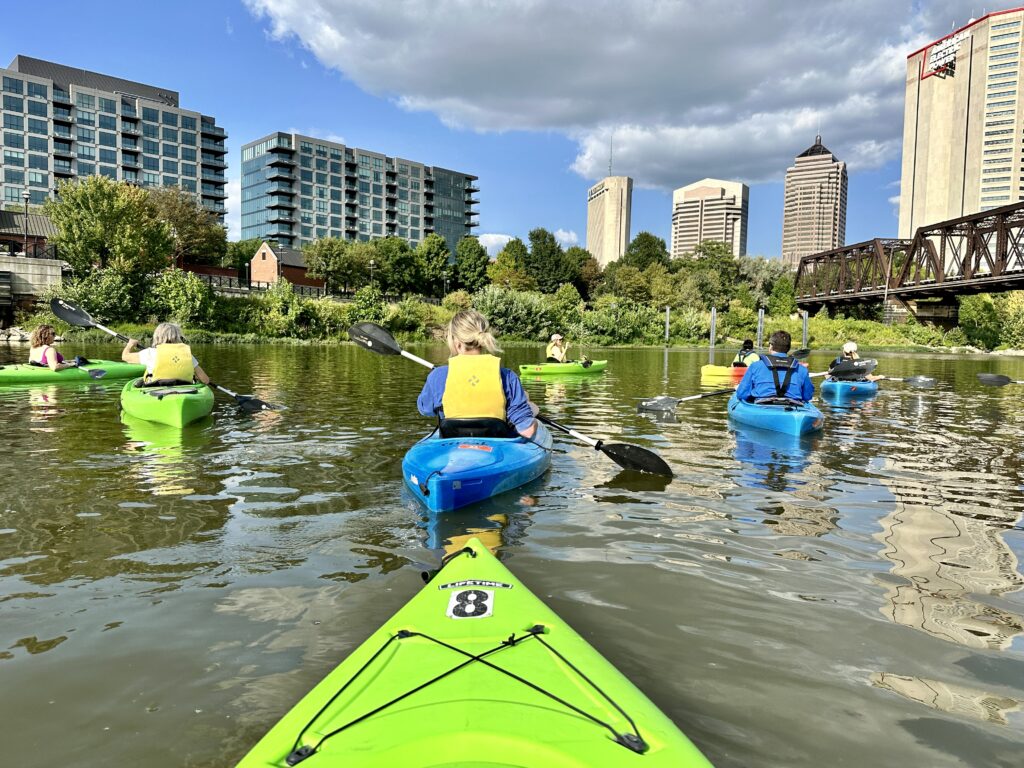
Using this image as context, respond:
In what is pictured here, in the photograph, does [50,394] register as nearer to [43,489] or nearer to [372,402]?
[372,402]

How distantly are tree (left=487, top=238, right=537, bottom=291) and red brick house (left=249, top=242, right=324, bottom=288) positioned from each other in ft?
67.3

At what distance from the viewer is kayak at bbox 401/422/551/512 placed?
5.71m

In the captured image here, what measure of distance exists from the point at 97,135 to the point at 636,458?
336 feet

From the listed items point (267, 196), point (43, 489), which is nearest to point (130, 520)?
point (43, 489)

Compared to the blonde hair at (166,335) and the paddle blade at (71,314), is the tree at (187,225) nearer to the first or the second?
the paddle blade at (71,314)

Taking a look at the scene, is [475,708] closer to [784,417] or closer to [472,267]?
[784,417]

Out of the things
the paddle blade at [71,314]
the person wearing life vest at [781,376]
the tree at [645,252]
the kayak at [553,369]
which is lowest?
the kayak at [553,369]

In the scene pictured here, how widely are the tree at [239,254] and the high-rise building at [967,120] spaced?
425ft

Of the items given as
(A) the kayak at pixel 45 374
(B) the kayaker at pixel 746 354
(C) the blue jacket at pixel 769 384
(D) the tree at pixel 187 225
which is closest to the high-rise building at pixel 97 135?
(D) the tree at pixel 187 225

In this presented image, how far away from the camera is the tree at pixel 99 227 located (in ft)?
139

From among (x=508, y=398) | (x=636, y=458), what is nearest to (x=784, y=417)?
(x=636, y=458)

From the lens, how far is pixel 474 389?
6344 millimetres

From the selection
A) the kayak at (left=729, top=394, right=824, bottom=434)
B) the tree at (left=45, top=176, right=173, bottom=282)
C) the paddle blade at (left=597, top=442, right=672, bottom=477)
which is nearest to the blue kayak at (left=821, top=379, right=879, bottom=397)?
the kayak at (left=729, top=394, right=824, bottom=434)

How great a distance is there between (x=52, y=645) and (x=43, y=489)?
12.7ft
